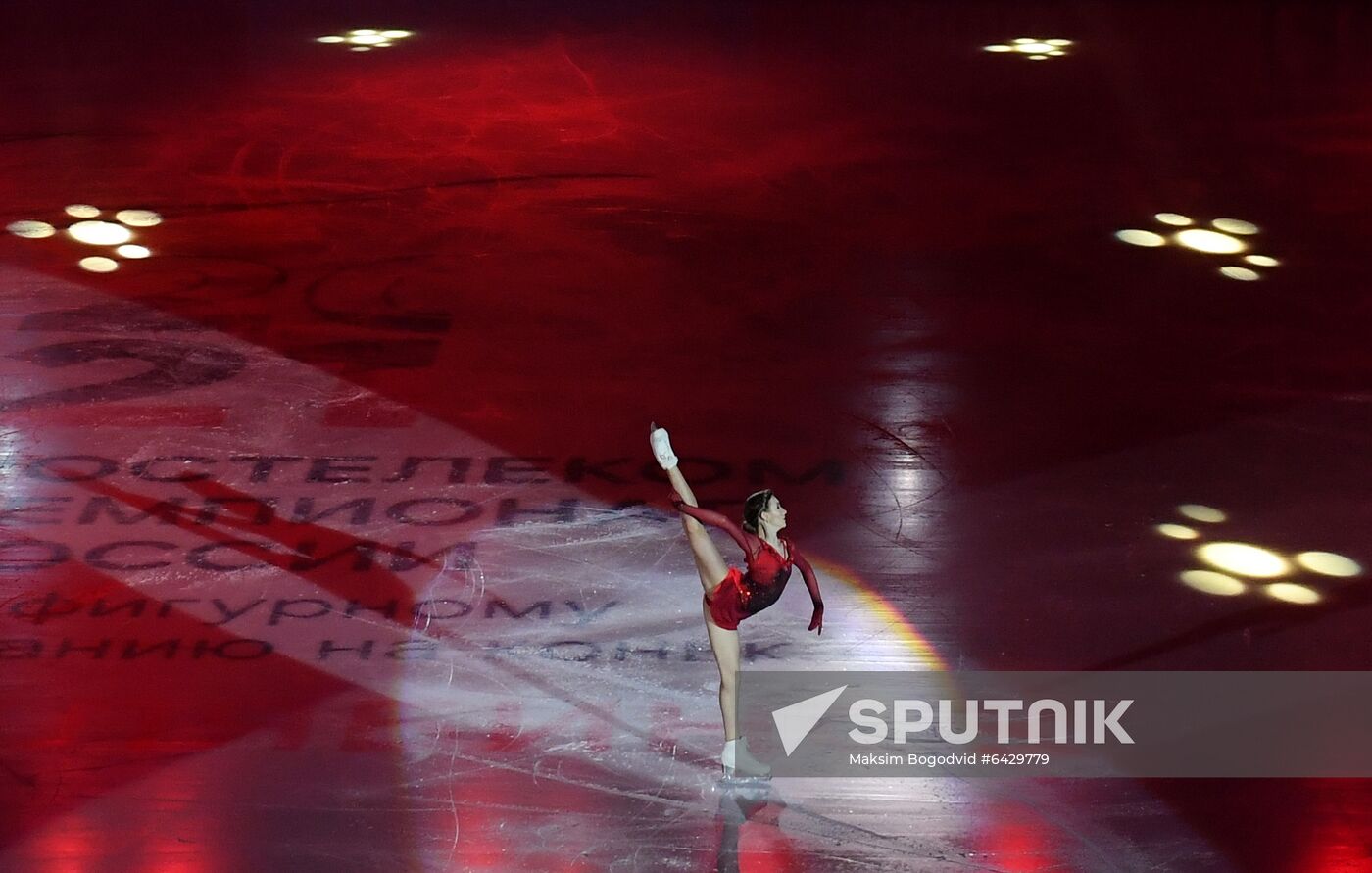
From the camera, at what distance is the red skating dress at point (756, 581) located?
4.30 m

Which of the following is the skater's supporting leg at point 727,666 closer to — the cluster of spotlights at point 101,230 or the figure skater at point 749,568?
the figure skater at point 749,568

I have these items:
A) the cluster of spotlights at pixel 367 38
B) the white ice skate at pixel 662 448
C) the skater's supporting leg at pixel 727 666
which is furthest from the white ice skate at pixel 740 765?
the cluster of spotlights at pixel 367 38

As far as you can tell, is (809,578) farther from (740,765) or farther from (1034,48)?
(1034,48)

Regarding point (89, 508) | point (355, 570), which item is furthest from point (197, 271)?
point (355, 570)

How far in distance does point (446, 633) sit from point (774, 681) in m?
1.12

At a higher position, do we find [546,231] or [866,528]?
[546,231]

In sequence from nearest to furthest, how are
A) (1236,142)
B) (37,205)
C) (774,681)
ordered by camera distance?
1. (774,681)
2. (37,205)
3. (1236,142)

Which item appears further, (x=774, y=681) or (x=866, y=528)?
(x=866, y=528)

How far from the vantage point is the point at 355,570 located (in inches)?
222

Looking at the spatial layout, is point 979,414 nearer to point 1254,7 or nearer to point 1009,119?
point 1009,119

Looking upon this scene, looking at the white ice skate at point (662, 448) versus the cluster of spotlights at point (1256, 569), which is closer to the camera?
the white ice skate at point (662, 448)

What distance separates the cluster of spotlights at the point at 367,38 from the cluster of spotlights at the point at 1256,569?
6699 millimetres

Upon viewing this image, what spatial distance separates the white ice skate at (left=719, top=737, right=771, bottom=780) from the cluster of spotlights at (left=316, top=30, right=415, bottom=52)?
23.2 ft

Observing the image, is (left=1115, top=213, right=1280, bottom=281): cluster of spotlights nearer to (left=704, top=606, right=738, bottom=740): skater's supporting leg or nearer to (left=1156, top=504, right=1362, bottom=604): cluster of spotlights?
(left=1156, top=504, right=1362, bottom=604): cluster of spotlights
